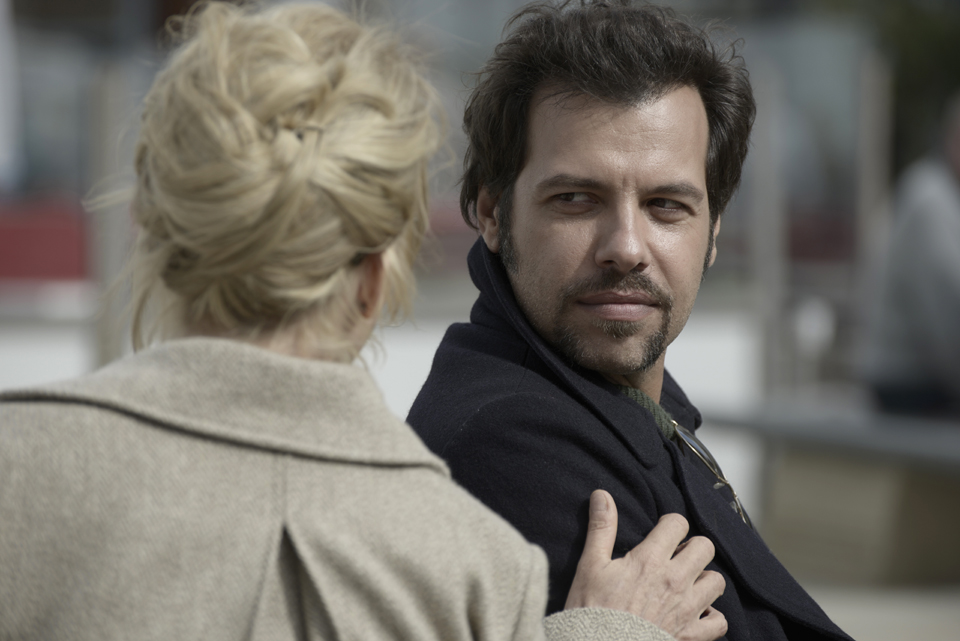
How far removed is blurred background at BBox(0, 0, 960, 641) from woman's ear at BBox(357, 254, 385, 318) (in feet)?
11.2

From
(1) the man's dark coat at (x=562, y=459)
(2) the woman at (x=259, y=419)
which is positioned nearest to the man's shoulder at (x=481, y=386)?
(1) the man's dark coat at (x=562, y=459)

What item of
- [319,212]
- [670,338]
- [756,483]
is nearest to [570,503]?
[670,338]

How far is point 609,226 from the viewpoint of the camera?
189cm

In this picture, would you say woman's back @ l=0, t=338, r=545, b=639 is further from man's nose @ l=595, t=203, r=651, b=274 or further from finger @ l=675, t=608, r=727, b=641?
man's nose @ l=595, t=203, r=651, b=274

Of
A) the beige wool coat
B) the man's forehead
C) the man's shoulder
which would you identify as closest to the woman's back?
the beige wool coat

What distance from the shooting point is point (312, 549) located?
1311 mm

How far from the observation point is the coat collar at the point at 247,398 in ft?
4.27

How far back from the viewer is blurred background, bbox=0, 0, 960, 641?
5.46 m

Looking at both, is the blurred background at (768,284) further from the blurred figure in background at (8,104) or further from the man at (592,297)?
the man at (592,297)

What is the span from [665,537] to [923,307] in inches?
171

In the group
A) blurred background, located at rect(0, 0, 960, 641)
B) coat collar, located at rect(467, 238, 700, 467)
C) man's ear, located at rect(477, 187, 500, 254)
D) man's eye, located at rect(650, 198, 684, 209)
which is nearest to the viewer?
coat collar, located at rect(467, 238, 700, 467)

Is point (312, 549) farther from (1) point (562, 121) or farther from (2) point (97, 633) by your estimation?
(1) point (562, 121)

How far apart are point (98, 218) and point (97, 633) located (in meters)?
5.26

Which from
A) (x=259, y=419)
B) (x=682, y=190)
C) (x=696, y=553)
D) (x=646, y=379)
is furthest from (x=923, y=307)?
(x=259, y=419)
